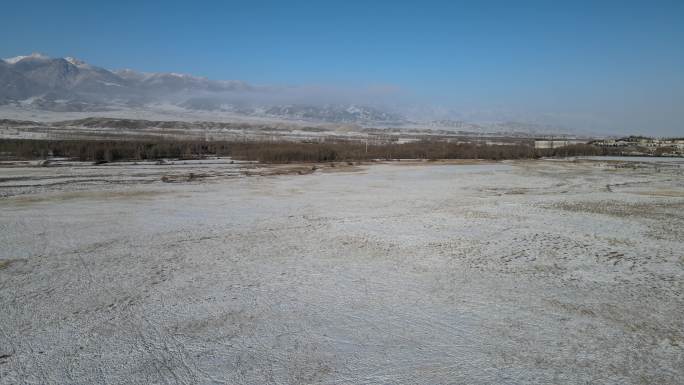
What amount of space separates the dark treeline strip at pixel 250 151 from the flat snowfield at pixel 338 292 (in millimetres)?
25637

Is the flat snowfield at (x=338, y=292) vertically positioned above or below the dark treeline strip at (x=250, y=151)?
below

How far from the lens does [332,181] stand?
30.9 m

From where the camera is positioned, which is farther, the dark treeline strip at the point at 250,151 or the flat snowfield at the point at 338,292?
the dark treeline strip at the point at 250,151

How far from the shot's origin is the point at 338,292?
1059 cm

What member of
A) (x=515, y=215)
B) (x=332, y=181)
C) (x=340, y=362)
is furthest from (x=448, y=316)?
(x=332, y=181)

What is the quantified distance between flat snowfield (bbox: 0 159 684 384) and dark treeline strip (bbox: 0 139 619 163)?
2564cm

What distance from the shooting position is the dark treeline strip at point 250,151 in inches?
1754

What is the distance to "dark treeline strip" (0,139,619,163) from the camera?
44562 mm

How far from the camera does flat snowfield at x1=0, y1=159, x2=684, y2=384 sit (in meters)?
7.38

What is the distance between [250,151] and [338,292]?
4281 cm

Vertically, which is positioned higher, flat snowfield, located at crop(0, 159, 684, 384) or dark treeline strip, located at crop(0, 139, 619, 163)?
dark treeline strip, located at crop(0, 139, 619, 163)

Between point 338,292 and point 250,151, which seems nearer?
point 338,292

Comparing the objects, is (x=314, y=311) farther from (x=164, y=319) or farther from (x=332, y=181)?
(x=332, y=181)

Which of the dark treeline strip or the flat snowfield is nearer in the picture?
the flat snowfield
